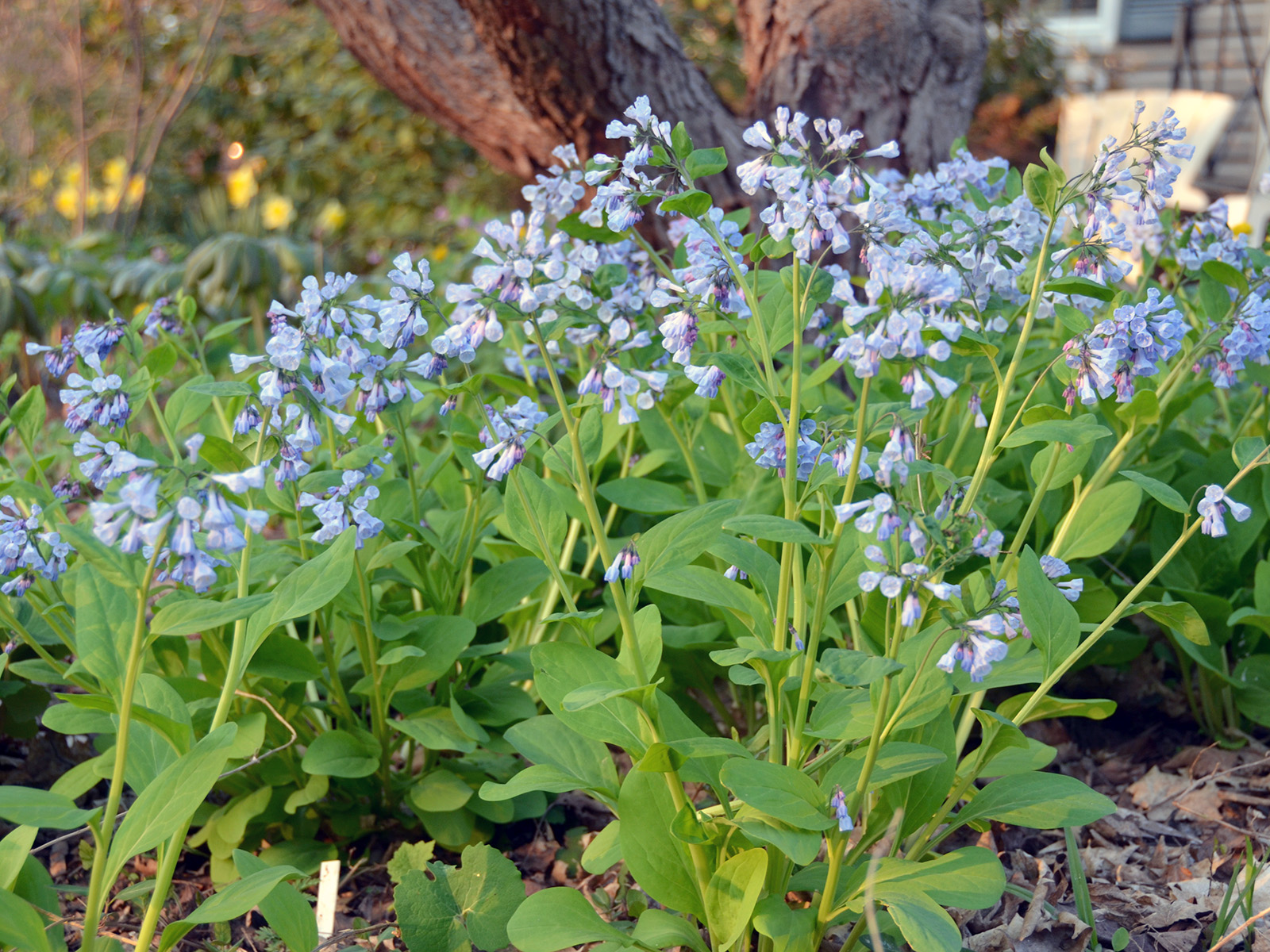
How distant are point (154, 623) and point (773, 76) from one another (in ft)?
7.86

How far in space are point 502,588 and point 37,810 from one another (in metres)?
0.74

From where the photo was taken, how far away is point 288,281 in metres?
4.28

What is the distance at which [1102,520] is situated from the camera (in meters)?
1.46

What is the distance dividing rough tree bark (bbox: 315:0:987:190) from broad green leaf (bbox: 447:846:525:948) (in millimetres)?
1931

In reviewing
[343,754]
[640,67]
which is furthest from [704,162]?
[640,67]

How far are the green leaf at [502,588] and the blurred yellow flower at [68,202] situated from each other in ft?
21.0

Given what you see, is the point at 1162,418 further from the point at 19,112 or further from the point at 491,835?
the point at 19,112

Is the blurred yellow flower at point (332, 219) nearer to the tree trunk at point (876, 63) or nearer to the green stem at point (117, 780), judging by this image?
the tree trunk at point (876, 63)

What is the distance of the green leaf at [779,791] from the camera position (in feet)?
3.36

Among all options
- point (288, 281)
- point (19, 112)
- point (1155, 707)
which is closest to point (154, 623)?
point (1155, 707)

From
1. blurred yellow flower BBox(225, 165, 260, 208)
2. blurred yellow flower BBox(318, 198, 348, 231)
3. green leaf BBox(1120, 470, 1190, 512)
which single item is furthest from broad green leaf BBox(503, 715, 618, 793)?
blurred yellow flower BBox(225, 165, 260, 208)

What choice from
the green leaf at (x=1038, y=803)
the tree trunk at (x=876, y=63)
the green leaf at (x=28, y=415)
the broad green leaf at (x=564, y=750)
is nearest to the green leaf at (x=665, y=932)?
the broad green leaf at (x=564, y=750)

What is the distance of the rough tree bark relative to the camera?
251 centimetres

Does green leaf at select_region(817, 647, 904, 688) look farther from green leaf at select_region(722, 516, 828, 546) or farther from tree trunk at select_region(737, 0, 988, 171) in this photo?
tree trunk at select_region(737, 0, 988, 171)
